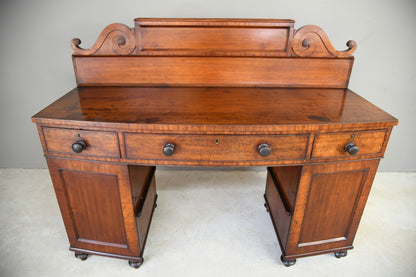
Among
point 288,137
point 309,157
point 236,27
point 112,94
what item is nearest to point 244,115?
point 288,137

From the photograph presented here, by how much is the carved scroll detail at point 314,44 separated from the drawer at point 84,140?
1.09 m

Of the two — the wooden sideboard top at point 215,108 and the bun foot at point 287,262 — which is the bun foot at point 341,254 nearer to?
the bun foot at point 287,262

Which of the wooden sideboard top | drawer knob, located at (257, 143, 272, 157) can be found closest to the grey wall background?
the wooden sideboard top

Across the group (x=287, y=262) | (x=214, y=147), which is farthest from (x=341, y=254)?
(x=214, y=147)

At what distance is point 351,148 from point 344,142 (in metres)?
0.04

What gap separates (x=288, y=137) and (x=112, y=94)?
0.93 m

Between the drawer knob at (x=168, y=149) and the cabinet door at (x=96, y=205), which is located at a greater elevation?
the drawer knob at (x=168, y=149)

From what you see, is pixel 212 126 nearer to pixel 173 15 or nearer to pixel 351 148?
pixel 351 148

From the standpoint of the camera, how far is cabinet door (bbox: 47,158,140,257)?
3.79 ft

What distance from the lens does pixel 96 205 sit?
4.12 feet

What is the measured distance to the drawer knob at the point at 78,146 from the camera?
3.43ft

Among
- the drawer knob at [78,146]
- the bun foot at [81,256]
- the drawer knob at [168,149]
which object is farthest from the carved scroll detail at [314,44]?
the bun foot at [81,256]

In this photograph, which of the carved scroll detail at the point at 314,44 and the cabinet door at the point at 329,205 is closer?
the cabinet door at the point at 329,205

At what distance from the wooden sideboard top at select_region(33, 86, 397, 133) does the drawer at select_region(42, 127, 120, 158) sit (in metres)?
0.06
